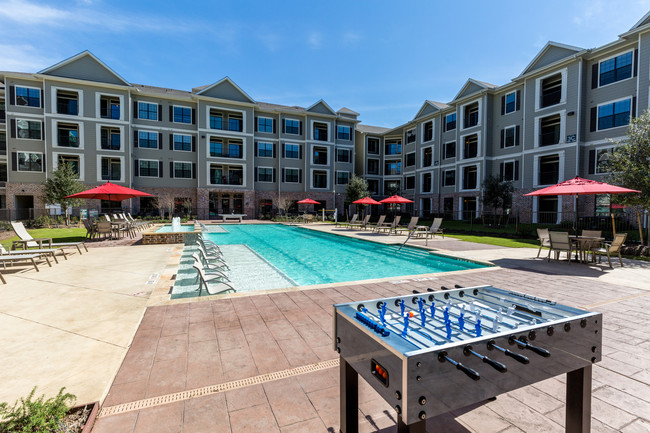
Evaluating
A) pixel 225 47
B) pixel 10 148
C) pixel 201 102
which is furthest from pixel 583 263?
pixel 10 148

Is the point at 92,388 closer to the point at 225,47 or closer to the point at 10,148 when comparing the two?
the point at 225,47

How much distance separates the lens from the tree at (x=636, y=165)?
11.2 metres

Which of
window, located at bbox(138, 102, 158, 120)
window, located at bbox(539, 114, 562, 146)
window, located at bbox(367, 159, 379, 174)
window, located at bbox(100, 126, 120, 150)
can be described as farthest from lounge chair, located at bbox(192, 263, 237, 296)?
window, located at bbox(367, 159, 379, 174)

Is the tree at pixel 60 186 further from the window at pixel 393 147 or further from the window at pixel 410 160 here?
the window at pixel 393 147

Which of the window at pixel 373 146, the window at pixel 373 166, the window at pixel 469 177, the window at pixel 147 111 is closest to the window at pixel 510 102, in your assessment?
the window at pixel 469 177

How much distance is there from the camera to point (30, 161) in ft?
90.3

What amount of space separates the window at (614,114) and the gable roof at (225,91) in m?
31.0

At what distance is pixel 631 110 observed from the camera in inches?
767

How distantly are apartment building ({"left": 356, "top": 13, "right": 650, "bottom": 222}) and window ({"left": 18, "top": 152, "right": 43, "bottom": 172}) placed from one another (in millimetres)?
39003

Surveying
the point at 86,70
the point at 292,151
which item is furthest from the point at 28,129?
the point at 292,151

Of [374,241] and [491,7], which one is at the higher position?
[491,7]

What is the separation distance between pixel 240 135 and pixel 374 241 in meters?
24.8

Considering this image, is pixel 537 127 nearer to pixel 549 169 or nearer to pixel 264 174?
pixel 549 169

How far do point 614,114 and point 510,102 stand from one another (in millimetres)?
8045
